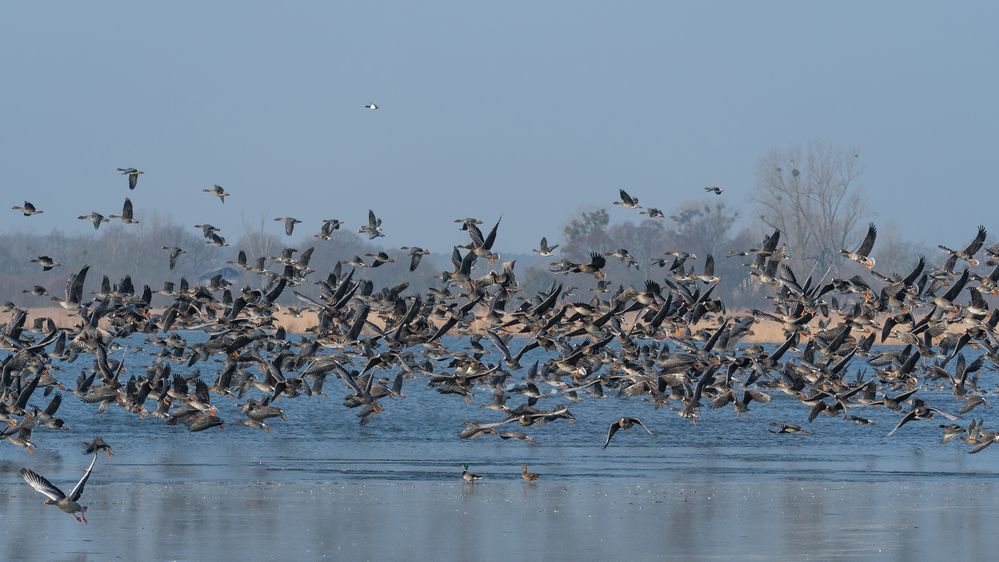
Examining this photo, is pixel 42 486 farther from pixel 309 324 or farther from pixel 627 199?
pixel 309 324

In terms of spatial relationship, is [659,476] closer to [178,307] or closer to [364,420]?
[364,420]

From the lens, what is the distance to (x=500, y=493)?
26.5 metres

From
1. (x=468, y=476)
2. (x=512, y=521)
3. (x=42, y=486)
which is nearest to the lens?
(x=42, y=486)

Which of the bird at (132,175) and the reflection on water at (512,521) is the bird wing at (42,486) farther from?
the bird at (132,175)

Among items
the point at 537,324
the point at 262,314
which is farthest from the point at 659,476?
the point at 262,314

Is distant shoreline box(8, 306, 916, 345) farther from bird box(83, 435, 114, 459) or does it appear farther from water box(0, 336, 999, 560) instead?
bird box(83, 435, 114, 459)

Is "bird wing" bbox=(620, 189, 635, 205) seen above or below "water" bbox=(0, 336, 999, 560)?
above

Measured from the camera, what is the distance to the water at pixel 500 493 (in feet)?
66.9

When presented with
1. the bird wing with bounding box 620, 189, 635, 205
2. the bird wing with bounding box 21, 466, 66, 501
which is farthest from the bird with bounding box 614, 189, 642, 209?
the bird wing with bounding box 21, 466, 66, 501

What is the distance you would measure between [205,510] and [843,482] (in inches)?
471

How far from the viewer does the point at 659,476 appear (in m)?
29.8

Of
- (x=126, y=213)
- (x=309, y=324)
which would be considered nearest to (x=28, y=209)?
(x=126, y=213)

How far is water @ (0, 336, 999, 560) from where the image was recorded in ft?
66.9

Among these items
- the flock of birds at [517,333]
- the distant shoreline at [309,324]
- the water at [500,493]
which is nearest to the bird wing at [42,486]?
the water at [500,493]
